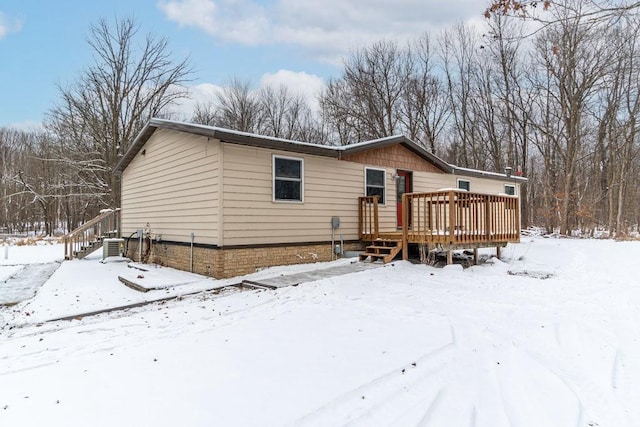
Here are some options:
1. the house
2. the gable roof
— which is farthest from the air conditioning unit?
the gable roof

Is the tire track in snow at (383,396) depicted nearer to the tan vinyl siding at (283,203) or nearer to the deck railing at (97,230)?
the tan vinyl siding at (283,203)

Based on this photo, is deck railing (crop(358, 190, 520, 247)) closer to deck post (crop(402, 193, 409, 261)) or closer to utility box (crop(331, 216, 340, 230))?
deck post (crop(402, 193, 409, 261))

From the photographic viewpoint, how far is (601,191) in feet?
74.2

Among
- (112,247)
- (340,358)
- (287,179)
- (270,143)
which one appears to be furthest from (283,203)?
(112,247)

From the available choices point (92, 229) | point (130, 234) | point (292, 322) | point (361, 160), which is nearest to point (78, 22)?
point (92, 229)

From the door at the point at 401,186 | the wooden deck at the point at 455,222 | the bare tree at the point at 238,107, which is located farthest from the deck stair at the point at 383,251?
the bare tree at the point at 238,107

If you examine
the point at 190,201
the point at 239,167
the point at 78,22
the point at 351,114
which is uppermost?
the point at 78,22

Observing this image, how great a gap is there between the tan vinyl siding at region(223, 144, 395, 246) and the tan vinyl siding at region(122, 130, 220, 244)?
342mm

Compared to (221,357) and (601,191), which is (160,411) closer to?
(221,357)

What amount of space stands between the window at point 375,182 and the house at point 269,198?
0.09ft

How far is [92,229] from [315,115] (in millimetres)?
18855

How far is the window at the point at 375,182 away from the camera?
10.4 meters

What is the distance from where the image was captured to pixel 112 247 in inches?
484

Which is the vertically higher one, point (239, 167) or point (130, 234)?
point (239, 167)
